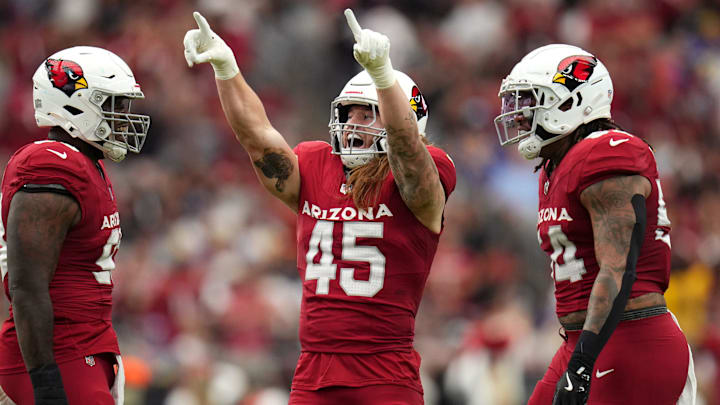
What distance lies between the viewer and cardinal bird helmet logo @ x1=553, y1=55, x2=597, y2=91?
5.00 meters

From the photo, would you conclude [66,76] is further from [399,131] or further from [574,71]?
[574,71]

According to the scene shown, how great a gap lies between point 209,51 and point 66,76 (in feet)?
2.19

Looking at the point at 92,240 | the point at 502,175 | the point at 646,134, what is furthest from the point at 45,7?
the point at 92,240

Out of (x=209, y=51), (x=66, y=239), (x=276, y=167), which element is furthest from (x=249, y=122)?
(x=66, y=239)

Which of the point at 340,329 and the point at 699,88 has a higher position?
the point at 699,88

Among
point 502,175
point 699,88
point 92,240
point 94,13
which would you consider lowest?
point 92,240

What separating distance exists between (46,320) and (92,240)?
0.43 meters

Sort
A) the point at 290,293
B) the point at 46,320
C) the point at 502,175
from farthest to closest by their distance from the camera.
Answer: the point at 502,175
the point at 290,293
the point at 46,320

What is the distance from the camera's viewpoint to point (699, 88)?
12.2 meters

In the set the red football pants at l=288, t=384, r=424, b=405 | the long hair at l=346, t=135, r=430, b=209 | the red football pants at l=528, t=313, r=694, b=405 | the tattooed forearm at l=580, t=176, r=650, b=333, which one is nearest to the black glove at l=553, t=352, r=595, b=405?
the tattooed forearm at l=580, t=176, r=650, b=333

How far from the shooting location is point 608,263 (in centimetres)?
452

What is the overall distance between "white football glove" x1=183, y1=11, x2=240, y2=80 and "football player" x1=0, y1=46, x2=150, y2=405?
0.33 meters

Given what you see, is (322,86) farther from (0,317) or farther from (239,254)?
(0,317)

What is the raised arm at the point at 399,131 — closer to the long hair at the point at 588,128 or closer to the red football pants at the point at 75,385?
the long hair at the point at 588,128
